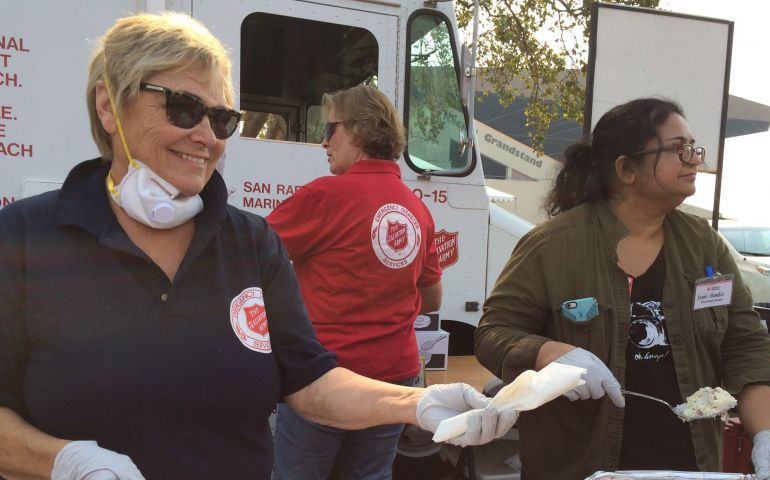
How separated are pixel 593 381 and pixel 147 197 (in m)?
1.27

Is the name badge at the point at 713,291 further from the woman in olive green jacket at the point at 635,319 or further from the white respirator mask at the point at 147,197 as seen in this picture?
the white respirator mask at the point at 147,197

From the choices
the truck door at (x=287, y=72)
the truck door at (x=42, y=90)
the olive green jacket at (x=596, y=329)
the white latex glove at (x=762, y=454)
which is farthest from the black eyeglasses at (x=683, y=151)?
the truck door at (x=42, y=90)

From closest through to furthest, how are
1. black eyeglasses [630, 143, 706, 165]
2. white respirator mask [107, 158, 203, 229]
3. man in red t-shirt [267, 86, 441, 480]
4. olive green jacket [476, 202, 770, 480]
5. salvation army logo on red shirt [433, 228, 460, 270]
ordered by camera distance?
1. white respirator mask [107, 158, 203, 229]
2. olive green jacket [476, 202, 770, 480]
3. black eyeglasses [630, 143, 706, 165]
4. man in red t-shirt [267, 86, 441, 480]
5. salvation army logo on red shirt [433, 228, 460, 270]

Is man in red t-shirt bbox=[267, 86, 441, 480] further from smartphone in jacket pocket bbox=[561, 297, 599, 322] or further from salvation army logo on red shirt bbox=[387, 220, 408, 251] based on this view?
smartphone in jacket pocket bbox=[561, 297, 599, 322]

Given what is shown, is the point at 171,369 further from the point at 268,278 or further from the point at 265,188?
the point at 265,188

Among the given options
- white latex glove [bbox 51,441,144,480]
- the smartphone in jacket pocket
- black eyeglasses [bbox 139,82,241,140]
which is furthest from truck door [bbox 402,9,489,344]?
white latex glove [bbox 51,441,144,480]

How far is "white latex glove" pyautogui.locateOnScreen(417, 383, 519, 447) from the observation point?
4.38ft

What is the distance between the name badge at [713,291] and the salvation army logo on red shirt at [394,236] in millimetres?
1058

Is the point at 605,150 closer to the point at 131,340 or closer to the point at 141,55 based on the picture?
the point at 141,55

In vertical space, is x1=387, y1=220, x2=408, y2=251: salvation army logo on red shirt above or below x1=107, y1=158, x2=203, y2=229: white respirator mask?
below

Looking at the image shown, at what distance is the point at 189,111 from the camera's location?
1.50 metres

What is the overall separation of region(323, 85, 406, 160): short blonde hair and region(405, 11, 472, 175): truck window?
1169mm

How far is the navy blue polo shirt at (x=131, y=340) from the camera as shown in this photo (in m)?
1.30

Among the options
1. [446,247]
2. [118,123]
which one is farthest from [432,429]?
[446,247]
